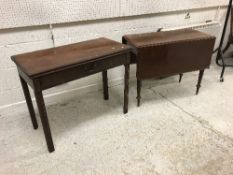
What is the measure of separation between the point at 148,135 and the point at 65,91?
1.01 m

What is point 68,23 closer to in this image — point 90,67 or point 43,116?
point 90,67

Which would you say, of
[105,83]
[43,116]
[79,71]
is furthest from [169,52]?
[43,116]

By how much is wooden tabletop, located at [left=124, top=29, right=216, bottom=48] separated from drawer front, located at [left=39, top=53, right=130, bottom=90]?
0.79ft

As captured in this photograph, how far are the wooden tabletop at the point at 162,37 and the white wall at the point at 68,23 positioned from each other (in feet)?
1.04

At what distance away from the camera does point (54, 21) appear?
1966 millimetres

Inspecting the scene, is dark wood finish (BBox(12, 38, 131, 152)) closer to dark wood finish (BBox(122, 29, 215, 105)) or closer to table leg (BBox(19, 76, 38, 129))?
table leg (BBox(19, 76, 38, 129))

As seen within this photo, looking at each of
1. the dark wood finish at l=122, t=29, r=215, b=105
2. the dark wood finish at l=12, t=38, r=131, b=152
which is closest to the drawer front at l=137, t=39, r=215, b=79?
the dark wood finish at l=122, t=29, r=215, b=105

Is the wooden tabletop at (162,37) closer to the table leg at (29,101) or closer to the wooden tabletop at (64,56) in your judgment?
the wooden tabletop at (64,56)

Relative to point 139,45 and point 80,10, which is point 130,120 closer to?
point 139,45

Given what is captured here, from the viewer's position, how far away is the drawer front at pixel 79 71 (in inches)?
57.2

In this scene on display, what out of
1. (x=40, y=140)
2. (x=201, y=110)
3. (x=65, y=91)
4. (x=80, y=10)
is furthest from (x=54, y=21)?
(x=201, y=110)

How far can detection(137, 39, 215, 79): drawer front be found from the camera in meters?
1.98

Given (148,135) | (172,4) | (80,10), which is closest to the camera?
(148,135)

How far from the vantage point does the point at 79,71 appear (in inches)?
62.3
